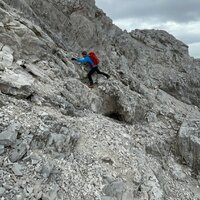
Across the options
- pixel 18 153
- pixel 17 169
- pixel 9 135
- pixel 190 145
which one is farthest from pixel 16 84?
pixel 190 145

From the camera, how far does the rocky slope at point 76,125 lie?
9594 millimetres

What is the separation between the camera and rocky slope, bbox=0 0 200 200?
959 cm

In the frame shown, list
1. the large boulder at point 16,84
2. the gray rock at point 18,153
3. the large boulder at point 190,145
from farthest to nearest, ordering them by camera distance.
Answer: the large boulder at point 190,145 < the large boulder at point 16,84 < the gray rock at point 18,153

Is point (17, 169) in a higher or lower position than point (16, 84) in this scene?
lower

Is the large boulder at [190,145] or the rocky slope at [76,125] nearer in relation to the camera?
the rocky slope at [76,125]

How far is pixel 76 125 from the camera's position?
12898 mm

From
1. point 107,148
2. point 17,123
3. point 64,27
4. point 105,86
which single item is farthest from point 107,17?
point 17,123

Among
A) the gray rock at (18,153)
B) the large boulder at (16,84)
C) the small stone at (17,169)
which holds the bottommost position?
the small stone at (17,169)

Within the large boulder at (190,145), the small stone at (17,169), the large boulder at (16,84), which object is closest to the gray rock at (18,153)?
the small stone at (17,169)

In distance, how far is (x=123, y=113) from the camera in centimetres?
1786

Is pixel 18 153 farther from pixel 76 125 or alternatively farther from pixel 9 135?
pixel 76 125

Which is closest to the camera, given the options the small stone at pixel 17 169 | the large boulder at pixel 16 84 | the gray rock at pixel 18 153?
the small stone at pixel 17 169

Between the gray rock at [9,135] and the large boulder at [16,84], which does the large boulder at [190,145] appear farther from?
the gray rock at [9,135]

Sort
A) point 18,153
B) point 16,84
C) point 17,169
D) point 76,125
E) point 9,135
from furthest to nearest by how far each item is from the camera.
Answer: point 76,125 < point 16,84 < point 9,135 < point 18,153 < point 17,169
